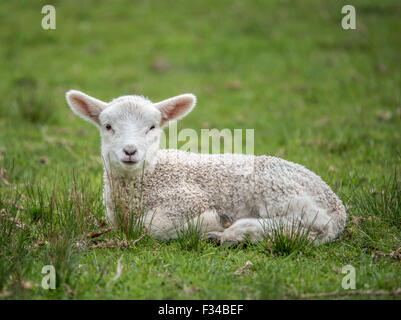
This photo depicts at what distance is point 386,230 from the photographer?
4.59 m

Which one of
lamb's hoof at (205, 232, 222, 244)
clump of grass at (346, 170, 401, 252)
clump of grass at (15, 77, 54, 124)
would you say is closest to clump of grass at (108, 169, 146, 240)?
lamb's hoof at (205, 232, 222, 244)

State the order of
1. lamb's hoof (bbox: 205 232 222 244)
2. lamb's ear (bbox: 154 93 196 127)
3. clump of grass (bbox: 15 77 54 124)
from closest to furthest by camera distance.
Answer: lamb's hoof (bbox: 205 232 222 244), lamb's ear (bbox: 154 93 196 127), clump of grass (bbox: 15 77 54 124)

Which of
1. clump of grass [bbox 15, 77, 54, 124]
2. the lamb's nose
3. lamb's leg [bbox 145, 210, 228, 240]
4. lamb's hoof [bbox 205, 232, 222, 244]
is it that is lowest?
lamb's hoof [bbox 205, 232, 222, 244]

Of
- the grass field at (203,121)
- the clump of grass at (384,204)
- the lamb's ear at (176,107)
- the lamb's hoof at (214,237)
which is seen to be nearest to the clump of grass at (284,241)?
the grass field at (203,121)

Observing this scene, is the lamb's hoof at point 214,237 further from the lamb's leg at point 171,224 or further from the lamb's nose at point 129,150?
the lamb's nose at point 129,150

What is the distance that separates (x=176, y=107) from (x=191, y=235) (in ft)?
5.01

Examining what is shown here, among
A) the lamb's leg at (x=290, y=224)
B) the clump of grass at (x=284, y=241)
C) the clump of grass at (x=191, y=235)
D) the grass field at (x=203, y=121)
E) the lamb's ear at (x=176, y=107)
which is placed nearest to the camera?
the grass field at (x=203, y=121)

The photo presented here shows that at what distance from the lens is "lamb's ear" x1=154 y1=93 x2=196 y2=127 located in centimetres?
503

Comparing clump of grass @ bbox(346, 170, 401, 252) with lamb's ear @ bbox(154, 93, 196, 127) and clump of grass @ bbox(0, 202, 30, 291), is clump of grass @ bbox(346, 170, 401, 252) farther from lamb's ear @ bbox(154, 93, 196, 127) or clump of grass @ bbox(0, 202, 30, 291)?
clump of grass @ bbox(0, 202, 30, 291)

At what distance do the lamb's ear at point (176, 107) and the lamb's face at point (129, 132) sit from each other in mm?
144

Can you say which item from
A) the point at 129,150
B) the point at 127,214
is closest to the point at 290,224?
the point at 127,214

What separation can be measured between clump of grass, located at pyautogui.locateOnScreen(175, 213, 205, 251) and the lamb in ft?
0.20

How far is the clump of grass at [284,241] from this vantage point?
4227 mm

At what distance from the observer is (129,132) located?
4543mm
